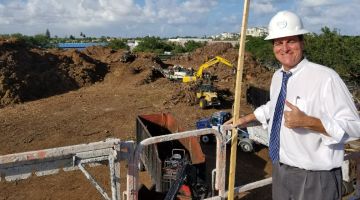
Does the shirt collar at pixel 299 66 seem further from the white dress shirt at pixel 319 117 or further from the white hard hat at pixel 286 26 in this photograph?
the white hard hat at pixel 286 26

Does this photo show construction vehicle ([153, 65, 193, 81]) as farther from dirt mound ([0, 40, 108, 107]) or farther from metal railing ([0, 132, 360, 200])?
metal railing ([0, 132, 360, 200])

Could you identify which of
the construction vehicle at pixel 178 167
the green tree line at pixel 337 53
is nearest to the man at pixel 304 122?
the construction vehicle at pixel 178 167

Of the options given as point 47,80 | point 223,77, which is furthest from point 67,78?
point 223,77

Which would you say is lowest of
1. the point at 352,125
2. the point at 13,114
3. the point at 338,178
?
the point at 13,114

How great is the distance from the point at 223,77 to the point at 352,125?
26873 millimetres

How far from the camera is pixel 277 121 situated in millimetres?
3049

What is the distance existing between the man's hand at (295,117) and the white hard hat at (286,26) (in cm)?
57

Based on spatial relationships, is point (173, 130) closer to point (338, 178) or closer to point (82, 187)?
point (82, 187)

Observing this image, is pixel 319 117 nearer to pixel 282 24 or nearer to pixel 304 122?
pixel 304 122

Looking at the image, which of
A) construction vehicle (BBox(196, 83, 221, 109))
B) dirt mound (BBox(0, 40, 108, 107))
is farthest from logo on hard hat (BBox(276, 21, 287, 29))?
dirt mound (BBox(0, 40, 108, 107))

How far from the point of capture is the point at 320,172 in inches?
112

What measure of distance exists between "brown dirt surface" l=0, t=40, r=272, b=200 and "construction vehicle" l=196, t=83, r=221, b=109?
35 cm

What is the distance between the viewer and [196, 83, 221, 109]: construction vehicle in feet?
63.2

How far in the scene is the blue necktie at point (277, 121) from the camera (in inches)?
118
